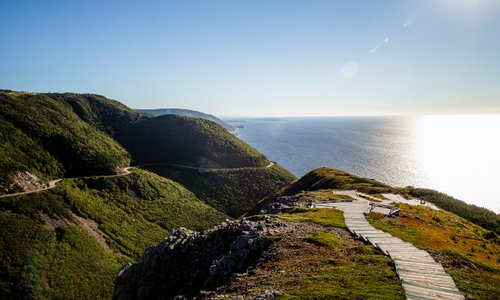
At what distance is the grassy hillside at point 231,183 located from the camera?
128000 millimetres

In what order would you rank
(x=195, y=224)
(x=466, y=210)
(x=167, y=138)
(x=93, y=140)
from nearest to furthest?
(x=466, y=210) → (x=195, y=224) → (x=93, y=140) → (x=167, y=138)

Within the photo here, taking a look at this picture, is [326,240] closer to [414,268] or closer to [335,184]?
[414,268]

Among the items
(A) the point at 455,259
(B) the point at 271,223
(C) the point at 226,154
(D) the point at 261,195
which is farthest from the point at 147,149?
(A) the point at 455,259

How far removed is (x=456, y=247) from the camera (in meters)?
25.0

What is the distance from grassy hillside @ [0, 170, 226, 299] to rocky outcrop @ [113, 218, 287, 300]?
38026 millimetres

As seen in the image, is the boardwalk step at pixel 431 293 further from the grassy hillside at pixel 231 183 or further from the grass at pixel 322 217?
the grassy hillside at pixel 231 183

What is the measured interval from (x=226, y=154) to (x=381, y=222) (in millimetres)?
129900

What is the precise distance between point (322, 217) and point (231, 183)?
105480 mm

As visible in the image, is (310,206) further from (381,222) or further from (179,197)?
(179,197)

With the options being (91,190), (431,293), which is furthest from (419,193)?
(91,190)

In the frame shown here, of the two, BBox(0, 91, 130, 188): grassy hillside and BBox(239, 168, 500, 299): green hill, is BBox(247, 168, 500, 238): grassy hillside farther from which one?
BBox(0, 91, 130, 188): grassy hillside

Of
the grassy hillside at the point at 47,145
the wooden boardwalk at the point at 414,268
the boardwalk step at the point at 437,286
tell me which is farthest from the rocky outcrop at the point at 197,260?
the grassy hillside at the point at 47,145

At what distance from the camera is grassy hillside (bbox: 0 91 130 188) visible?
97838 millimetres

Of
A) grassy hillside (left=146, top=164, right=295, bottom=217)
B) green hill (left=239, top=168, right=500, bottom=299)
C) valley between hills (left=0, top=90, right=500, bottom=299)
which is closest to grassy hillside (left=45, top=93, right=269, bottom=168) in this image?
valley between hills (left=0, top=90, right=500, bottom=299)
